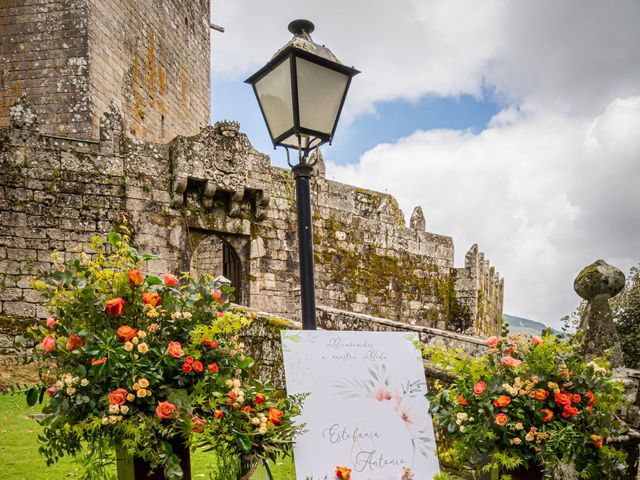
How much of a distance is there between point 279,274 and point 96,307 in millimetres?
8470

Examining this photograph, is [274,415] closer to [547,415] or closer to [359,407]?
[359,407]

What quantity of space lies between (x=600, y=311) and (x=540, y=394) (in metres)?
1.51

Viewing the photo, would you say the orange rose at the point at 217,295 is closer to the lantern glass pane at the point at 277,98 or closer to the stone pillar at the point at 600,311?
the lantern glass pane at the point at 277,98

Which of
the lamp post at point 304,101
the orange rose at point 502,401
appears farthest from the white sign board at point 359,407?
the orange rose at point 502,401

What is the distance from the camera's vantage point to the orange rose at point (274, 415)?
9.65ft

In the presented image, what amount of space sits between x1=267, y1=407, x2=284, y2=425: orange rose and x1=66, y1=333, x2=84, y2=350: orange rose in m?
0.97

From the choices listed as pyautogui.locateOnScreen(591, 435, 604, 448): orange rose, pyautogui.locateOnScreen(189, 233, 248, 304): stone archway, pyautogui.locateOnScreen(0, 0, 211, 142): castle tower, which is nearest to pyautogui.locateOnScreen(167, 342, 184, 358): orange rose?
pyautogui.locateOnScreen(591, 435, 604, 448): orange rose

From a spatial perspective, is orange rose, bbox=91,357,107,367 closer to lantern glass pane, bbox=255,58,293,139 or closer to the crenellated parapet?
lantern glass pane, bbox=255,58,293,139

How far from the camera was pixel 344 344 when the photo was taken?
3705 mm

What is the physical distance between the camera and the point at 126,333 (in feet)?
8.62

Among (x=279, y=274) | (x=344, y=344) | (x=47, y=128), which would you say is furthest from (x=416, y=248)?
(x=344, y=344)

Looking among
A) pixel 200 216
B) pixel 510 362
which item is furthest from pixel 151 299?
pixel 200 216

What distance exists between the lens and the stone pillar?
4.23 meters

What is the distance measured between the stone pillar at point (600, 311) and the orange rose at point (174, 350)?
9.73 feet
